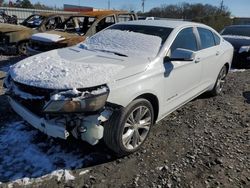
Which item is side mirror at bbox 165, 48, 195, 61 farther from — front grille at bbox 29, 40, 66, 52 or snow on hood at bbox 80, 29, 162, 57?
front grille at bbox 29, 40, 66, 52

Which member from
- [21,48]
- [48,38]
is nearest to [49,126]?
[48,38]

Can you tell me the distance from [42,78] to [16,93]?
468 mm

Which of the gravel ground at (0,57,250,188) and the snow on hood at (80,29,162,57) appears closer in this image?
the gravel ground at (0,57,250,188)

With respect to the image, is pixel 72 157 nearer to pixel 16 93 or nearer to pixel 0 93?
pixel 16 93

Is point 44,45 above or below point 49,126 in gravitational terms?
above

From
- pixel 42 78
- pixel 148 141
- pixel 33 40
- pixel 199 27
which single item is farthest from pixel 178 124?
pixel 33 40

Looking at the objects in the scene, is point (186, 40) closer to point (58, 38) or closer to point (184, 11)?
point (58, 38)

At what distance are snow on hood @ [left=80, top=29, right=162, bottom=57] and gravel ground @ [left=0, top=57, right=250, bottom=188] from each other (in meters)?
1.21

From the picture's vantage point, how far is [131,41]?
14.5ft

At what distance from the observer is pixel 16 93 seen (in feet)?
11.4

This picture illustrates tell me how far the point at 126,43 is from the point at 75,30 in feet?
17.7

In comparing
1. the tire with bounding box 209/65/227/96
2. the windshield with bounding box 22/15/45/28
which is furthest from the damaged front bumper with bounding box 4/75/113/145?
the windshield with bounding box 22/15/45/28

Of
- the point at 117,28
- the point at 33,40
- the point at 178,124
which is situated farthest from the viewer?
the point at 33,40

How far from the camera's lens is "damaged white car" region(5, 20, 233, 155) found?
305 cm
